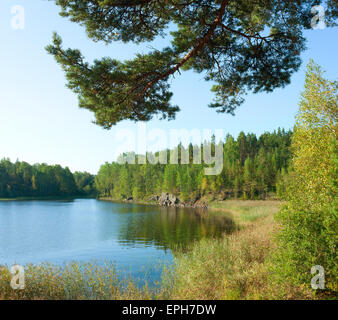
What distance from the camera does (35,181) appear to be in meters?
96.4

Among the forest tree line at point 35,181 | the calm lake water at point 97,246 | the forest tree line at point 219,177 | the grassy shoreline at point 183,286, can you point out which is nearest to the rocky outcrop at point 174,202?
the forest tree line at point 219,177

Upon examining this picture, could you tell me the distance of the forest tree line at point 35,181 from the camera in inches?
3627

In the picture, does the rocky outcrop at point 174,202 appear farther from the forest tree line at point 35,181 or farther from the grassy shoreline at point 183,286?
the grassy shoreline at point 183,286

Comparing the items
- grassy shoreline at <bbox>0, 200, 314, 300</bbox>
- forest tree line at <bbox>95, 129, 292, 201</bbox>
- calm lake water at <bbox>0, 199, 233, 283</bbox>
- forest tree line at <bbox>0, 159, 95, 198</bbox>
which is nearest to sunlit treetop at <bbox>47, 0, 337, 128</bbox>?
grassy shoreline at <bbox>0, 200, 314, 300</bbox>

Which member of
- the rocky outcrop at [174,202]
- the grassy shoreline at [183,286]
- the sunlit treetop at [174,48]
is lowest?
the rocky outcrop at [174,202]

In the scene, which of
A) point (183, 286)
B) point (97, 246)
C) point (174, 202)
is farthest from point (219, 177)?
point (183, 286)

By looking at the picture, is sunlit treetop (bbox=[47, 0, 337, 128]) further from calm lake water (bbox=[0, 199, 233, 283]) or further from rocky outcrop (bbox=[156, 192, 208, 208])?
rocky outcrop (bbox=[156, 192, 208, 208])

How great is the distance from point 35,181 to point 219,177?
66.9m

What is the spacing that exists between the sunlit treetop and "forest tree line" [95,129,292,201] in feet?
138

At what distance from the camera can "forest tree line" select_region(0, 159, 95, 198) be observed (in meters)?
92.1

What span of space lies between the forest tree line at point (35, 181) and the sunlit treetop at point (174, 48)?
313 feet

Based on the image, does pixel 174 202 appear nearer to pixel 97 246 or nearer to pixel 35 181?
pixel 97 246
